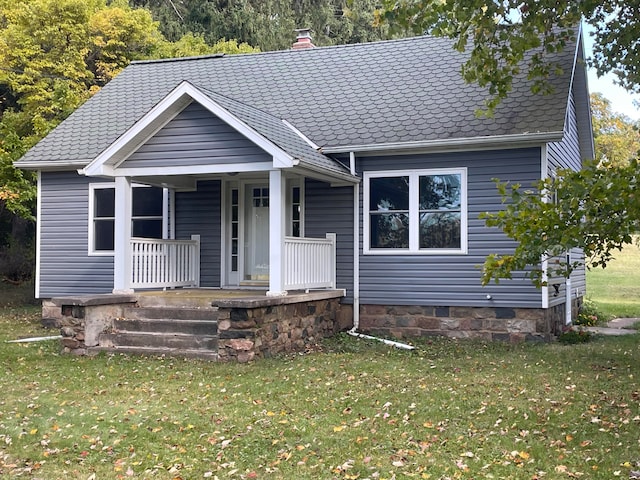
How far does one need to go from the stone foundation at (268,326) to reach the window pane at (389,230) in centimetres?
149

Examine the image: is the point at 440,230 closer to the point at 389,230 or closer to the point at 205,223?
the point at 389,230

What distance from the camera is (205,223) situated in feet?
44.0

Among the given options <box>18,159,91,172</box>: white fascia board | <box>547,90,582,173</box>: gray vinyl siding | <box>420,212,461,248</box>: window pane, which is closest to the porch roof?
<box>420,212,461,248</box>: window pane

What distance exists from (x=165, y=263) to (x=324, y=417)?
252 inches

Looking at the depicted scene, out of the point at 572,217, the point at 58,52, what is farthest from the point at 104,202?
the point at 572,217

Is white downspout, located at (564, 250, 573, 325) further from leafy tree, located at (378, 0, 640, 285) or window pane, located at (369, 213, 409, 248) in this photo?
leafy tree, located at (378, 0, 640, 285)

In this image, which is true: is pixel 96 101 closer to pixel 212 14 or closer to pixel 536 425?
pixel 536 425

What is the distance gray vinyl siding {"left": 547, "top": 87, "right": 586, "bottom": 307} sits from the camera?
11.8 m

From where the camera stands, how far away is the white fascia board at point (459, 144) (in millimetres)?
10859

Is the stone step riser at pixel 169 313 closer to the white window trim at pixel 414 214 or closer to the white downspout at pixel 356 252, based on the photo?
the white downspout at pixel 356 252

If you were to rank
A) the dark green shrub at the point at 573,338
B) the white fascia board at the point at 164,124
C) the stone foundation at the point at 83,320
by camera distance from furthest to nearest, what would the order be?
the dark green shrub at the point at 573,338, the stone foundation at the point at 83,320, the white fascia board at the point at 164,124

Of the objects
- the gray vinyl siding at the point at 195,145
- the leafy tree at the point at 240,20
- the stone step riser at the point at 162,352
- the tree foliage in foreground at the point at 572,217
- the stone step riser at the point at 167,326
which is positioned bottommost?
the stone step riser at the point at 162,352

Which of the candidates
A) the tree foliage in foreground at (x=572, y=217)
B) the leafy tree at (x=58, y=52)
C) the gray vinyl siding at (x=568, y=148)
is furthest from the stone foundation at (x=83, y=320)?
the leafy tree at (x=58, y=52)

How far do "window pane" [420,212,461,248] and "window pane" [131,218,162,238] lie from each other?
519 cm
